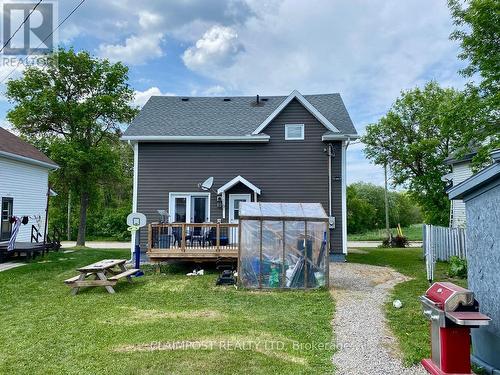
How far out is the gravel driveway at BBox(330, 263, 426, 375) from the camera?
449 cm

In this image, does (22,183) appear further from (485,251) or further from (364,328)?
(485,251)

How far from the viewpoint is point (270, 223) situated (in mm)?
8883

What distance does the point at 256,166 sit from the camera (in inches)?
559

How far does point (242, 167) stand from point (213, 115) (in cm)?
299

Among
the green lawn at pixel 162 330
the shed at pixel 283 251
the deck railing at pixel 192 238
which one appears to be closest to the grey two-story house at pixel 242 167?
the deck railing at pixel 192 238

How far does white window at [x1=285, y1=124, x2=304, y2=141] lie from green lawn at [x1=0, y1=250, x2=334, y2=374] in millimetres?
7037

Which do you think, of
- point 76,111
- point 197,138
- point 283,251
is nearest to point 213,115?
point 197,138

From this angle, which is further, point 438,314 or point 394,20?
point 394,20

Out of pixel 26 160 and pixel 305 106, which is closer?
pixel 305 106

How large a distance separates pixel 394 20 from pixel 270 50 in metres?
5.22

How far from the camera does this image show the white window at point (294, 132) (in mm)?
14156

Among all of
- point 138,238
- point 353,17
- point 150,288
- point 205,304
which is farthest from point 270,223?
point 353,17

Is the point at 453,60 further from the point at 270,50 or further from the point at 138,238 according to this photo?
the point at 138,238

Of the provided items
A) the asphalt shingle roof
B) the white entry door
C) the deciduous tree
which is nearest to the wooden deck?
the white entry door
